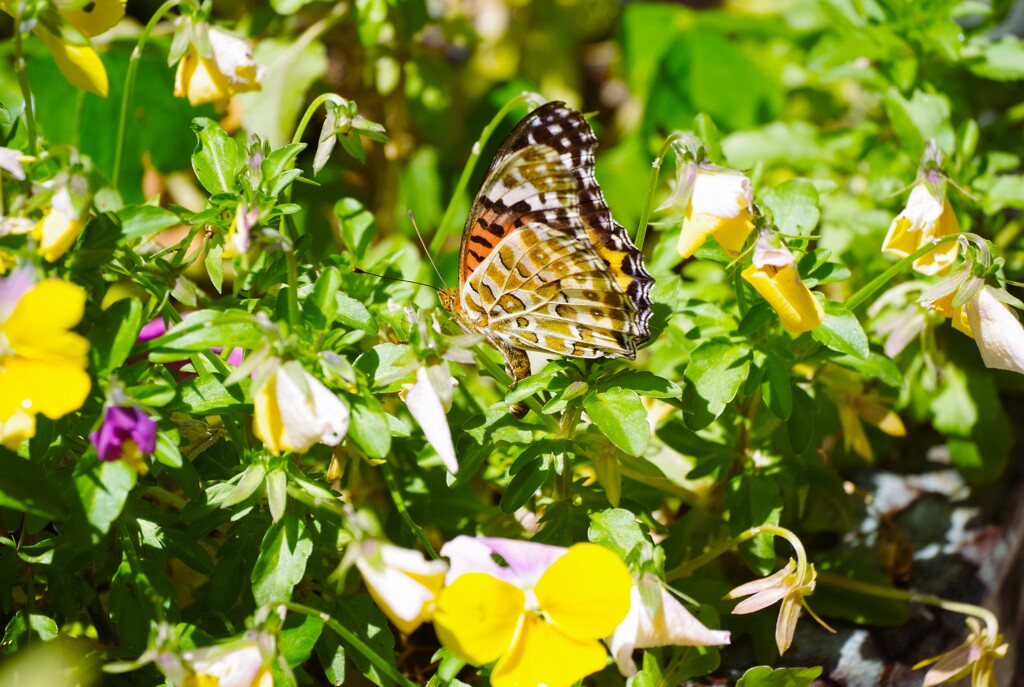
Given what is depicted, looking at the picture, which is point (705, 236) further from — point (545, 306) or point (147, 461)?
point (147, 461)

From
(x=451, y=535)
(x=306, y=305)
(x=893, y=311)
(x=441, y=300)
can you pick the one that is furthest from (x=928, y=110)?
(x=306, y=305)

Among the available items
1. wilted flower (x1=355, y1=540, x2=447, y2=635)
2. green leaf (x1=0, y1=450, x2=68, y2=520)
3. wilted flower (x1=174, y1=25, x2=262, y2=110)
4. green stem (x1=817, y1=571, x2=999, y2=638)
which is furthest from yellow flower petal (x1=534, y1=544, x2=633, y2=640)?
wilted flower (x1=174, y1=25, x2=262, y2=110)

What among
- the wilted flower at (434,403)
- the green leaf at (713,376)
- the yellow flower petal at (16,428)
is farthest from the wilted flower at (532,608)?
the yellow flower petal at (16,428)

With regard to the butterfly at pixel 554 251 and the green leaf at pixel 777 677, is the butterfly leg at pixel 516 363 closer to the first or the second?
the butterfly at pixel 554 251

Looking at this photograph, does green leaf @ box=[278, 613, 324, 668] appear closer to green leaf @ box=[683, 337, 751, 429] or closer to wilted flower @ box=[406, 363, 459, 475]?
wilted flower @ box=[406, 363, 459, 475]

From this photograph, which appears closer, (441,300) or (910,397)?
(441,300)

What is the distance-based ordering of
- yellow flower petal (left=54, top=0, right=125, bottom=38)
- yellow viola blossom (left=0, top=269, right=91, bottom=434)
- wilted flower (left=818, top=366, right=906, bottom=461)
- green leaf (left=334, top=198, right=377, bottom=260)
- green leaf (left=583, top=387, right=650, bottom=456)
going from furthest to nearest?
wilted flower (left=818, top=366, right=906, bottom=461)
green leaf (left=334, top=198, right=377, bottom=260)
yellow flower petal (left=54, top=0, right=125, bottom=38)
green leaf (left=583, top=387, right=650, bottom=456)
yellow viola blossom (left=0, top=269, right=91, bottom=434)
